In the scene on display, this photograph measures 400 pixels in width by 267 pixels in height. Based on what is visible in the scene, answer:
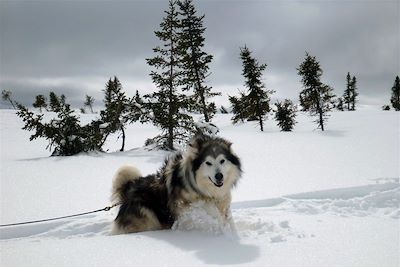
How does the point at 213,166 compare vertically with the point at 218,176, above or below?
above

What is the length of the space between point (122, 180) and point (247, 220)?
7.83ft

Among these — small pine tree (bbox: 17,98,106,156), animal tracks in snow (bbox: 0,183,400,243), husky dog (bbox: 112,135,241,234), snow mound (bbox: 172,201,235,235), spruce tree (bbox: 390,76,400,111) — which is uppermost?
spruce tree (bbox: 390,76,400,111)

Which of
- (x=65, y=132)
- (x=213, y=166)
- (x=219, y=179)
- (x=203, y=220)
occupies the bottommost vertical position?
(x=203, y=220)

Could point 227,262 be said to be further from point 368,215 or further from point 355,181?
point 355,181

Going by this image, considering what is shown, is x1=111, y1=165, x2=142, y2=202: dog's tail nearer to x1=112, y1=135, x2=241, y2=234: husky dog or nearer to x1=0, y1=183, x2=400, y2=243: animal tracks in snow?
x1=112, y1=135, x2=241, y2=234: husky dog

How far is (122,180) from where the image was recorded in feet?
18.5

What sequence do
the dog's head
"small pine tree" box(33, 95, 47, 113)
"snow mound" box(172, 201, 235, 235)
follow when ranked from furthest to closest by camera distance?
"small pine tree" box(33, 95, 47, 113), the dog's head, "snow mound" box(172, 201, 235, 235)

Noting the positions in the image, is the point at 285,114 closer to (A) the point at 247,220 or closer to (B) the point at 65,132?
(B) the point at 65,132

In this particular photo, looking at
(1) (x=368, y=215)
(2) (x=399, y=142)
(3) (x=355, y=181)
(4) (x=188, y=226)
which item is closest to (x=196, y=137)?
(4) (x=188, y=226)

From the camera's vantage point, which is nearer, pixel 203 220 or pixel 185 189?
pixel 203 220

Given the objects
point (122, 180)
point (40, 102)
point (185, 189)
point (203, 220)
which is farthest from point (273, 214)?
point (40, 102)

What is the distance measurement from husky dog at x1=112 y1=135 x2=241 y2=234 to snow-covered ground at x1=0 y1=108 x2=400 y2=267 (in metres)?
0.37

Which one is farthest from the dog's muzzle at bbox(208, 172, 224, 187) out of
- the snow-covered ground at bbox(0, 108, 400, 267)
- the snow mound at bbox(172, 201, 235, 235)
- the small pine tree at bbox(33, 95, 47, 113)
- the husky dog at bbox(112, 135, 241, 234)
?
the small pine tree at bbox(33, 95, 47, 113)

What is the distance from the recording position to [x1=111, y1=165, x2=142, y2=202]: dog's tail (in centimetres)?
552
